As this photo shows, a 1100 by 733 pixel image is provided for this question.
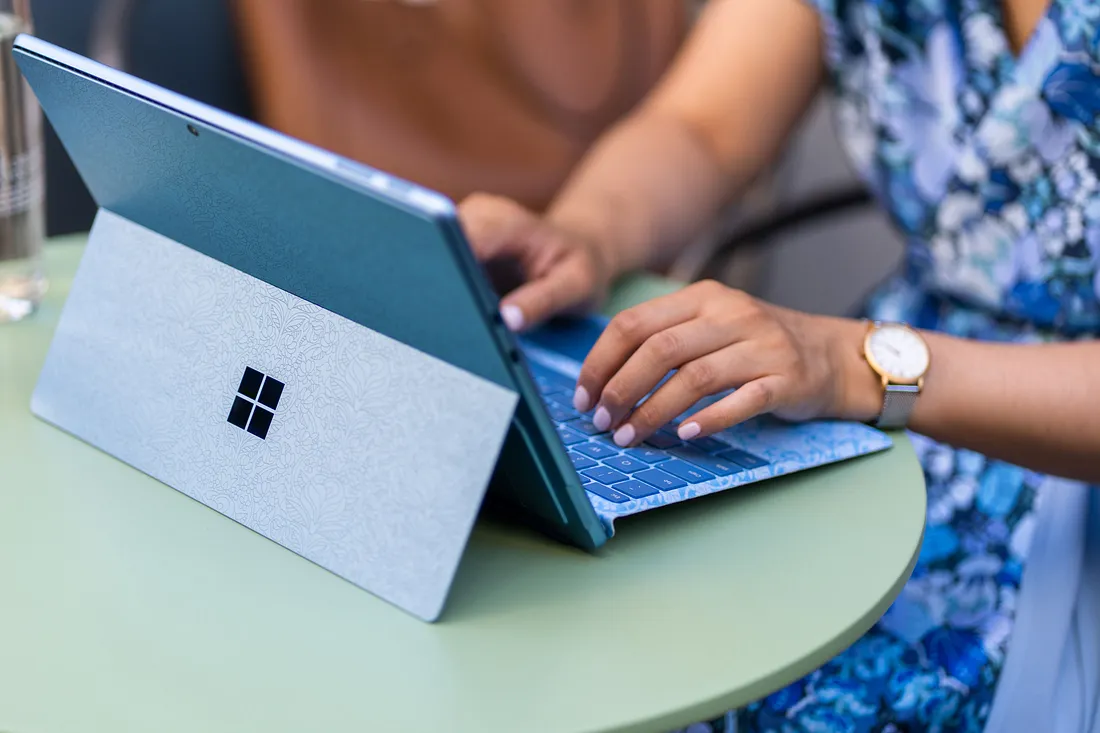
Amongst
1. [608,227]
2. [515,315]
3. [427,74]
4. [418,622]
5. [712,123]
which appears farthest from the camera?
[427,74]

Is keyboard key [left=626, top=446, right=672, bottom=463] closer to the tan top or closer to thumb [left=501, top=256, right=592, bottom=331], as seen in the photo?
thumb [left=501, top=256, right=592, bottom=331]

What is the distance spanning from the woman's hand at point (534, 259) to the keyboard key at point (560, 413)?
147 millimetres

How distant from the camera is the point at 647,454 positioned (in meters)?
0.73

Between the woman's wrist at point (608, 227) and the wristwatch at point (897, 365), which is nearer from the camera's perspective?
the wristwatch at point (897, 365)

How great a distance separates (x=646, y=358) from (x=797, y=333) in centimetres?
14

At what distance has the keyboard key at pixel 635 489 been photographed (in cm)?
67

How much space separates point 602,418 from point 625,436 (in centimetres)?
2

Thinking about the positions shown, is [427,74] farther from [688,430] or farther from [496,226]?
[688,430]

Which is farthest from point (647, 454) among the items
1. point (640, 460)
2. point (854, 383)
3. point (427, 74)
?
point (427, 74)

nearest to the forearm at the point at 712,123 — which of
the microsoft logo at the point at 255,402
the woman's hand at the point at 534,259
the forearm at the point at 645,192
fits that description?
the forearm at the point at 645,192

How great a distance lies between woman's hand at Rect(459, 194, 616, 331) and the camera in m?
0.93

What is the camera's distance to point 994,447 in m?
0.89

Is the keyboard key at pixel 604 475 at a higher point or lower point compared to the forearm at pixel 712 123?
lower

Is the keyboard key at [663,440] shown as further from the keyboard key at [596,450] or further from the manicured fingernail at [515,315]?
the manicured fingernail at [515,315]
